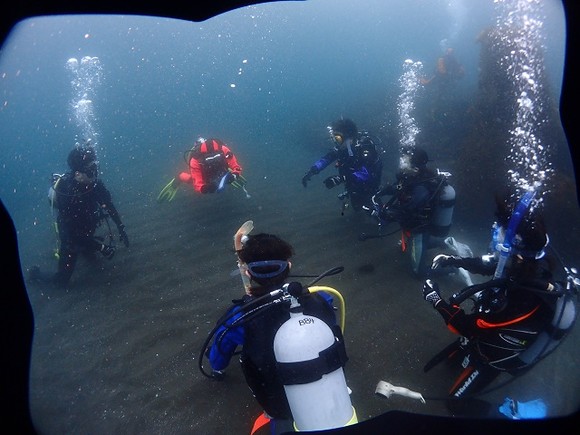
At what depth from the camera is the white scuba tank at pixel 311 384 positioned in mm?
2277

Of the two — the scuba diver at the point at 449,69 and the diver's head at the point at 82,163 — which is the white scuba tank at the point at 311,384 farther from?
the scuba diver at the point at 449,69

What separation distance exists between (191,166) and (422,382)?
19.5 feet

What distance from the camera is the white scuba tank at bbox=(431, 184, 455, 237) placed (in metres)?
5.23

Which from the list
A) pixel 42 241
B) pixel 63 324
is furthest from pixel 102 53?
pixel 63 324

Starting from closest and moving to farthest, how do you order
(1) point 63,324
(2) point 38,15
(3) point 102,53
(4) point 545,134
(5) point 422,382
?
(2) point 38,15 → (5) point 422,382 → (1) point 63,324 → (4) point 545,134 → (3) point 102,53

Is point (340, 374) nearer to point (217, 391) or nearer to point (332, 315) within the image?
point (332, 315)

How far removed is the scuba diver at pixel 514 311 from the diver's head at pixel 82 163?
21.4 ft

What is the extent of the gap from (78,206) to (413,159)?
6.45 m

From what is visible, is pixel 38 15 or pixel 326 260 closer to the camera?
pixel 38 15

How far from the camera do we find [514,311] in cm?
296

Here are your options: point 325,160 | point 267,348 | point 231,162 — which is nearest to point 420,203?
point 325,160

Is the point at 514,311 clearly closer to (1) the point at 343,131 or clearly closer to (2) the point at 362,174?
(2) the point at 362,174

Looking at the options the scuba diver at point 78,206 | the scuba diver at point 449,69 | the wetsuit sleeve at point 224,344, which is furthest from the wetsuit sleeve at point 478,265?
the scuba diver at point 449,69

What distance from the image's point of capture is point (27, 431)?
273cm
